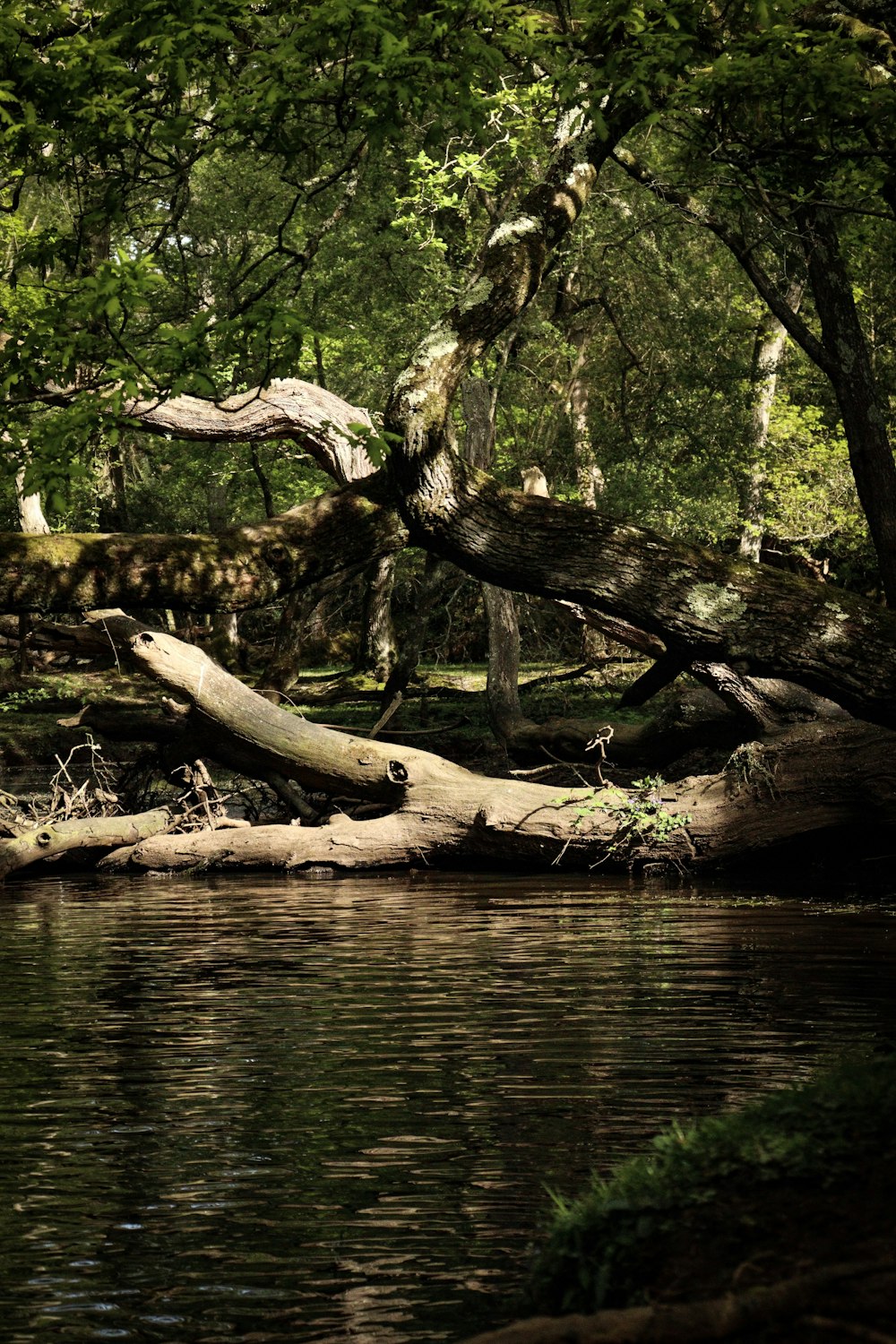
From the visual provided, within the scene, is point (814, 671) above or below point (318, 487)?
below

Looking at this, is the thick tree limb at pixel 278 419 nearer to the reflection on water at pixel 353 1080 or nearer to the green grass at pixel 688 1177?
the reflection on water at pixel 353 1080

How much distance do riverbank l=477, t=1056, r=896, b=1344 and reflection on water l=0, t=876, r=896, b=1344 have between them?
0.96m

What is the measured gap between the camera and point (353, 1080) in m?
7.30

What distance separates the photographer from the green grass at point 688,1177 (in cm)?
322

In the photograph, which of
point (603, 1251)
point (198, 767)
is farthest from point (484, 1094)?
point (198, 767)

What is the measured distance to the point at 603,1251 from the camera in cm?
325

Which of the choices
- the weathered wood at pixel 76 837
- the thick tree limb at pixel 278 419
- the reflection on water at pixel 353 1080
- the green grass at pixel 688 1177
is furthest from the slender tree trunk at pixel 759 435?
the green grass at pixel 688 1177

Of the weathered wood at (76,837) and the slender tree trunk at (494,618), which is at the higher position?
the slender tree trunk at (494,618)

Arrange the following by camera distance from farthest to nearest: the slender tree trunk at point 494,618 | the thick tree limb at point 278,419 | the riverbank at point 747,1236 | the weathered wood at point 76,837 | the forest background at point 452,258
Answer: the slender tree trunk at point 494,618
the thick tree limb at point 278,419
the weathered wood at point 76,837
the forest background at point 452,258
the riverbank at point 747,1236

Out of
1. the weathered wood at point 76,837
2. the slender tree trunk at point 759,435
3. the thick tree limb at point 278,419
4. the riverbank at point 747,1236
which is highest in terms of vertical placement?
the slender tree trunk at point 759,435

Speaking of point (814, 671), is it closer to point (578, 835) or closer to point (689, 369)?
point (578, 835)

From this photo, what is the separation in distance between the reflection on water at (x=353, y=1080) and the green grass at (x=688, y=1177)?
0.88 m

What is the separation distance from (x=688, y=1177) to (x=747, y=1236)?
12.9 inches

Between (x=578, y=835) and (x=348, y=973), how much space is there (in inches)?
219
